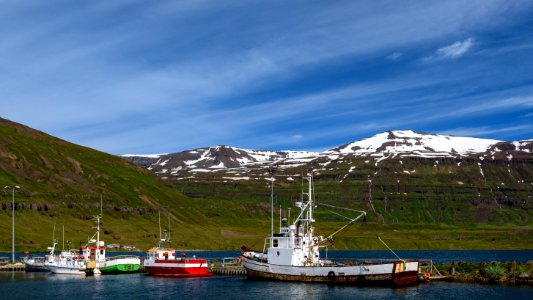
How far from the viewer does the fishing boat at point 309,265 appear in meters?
97.9

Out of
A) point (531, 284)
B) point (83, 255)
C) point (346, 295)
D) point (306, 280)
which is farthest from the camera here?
point (83, 255)

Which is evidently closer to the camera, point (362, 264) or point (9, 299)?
point (9, 299)

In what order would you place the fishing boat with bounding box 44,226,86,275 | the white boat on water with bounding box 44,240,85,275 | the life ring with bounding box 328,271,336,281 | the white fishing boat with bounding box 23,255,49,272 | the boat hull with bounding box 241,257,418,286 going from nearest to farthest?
1. the boat hull with bounding box 241,257,418,286
2. the life ring with bounding box 328,271,336,281
3. the fishing boat with bounding box 44,226,86,275
4. the white boat on water with bounding box 44,240,85,275
5. the white fishing boat with bounding box 23,255,49,272

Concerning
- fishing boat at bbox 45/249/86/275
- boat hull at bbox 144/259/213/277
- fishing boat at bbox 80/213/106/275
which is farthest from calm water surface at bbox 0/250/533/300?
fishing boat at bbox 45/249/86/275

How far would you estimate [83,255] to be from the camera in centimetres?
13838

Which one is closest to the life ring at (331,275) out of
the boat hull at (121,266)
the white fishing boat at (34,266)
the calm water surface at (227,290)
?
the calm water surface at (227,290)

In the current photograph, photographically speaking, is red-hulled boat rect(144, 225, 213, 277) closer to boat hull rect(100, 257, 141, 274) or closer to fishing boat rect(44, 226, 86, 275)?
boat hull rect(100, 257, 141, 274)

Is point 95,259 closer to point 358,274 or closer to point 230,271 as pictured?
point 230,271

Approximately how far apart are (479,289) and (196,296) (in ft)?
144

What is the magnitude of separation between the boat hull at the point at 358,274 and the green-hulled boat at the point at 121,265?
47168mm

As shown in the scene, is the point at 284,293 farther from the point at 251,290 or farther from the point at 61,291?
the point at 61,291

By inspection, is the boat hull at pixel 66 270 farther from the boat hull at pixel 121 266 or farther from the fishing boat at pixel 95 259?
the boat hull at pixel 121 266

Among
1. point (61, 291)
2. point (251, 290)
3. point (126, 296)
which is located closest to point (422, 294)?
point (251, 290)

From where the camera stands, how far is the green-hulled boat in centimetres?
13650
